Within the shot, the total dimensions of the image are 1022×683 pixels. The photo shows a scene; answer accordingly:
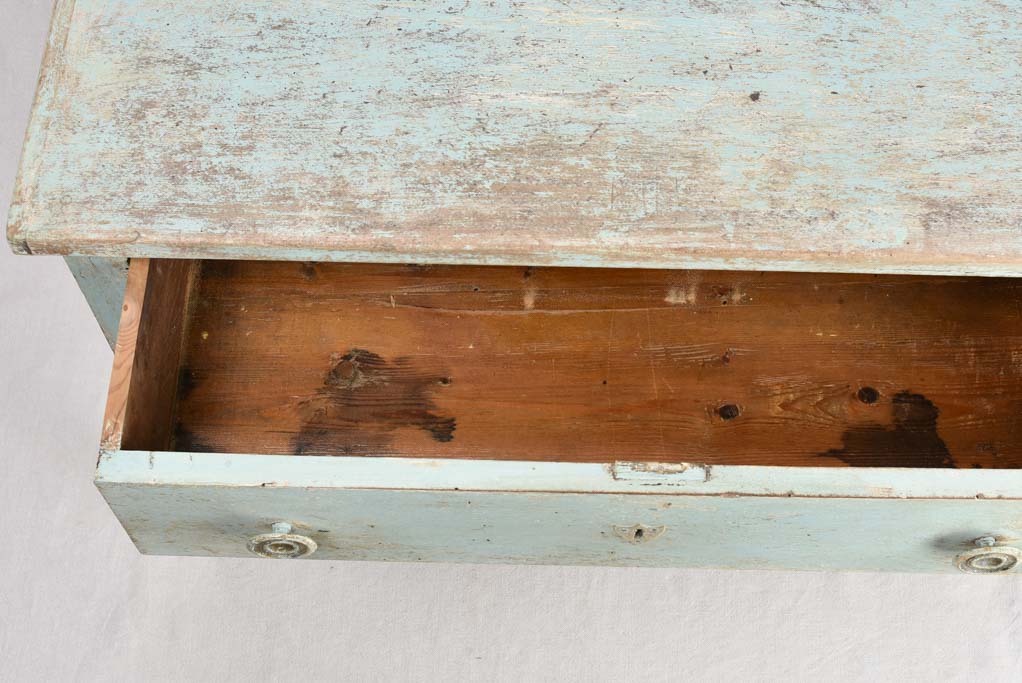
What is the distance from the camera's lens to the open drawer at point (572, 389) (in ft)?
3.74

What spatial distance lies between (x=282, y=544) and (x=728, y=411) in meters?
0.51

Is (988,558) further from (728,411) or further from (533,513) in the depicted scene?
→ (533,513)

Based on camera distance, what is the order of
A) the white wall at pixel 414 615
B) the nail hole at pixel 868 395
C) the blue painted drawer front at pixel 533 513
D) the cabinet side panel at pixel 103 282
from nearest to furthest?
the blue painted drawer front at pixel 533 513 → the cabinet side panel at pixel 103 282 → the nail hole at pixel 868 395 → the white wall at pixel 414 615

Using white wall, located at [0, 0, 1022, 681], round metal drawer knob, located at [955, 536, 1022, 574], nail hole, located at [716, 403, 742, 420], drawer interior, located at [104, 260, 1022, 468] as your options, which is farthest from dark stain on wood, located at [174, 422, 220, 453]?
round metal drawer knob, located at [955, 536, 1022, 574]

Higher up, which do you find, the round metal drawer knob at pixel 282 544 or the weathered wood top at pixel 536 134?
the weathered wood top at pixel 536 134

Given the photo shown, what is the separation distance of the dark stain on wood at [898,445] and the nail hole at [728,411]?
105mm

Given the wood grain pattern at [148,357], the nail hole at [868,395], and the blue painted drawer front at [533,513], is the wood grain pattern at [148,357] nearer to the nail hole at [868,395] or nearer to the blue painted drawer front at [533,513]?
the blue painted drawer front at [533,513]

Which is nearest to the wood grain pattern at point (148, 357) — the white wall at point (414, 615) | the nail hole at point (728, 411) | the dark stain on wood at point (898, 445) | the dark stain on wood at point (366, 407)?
the dark stain on wood at point (366, 407)

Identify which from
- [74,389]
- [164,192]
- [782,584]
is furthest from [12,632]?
[782,584]

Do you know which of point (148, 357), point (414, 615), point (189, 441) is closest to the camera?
point (148, 357)

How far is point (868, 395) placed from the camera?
1359 mm

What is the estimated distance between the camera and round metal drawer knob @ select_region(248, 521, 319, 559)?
1121 millimetres

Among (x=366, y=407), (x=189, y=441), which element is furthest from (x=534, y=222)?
(x=189, y=441)

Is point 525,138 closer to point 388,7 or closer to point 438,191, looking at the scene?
point 438,191
